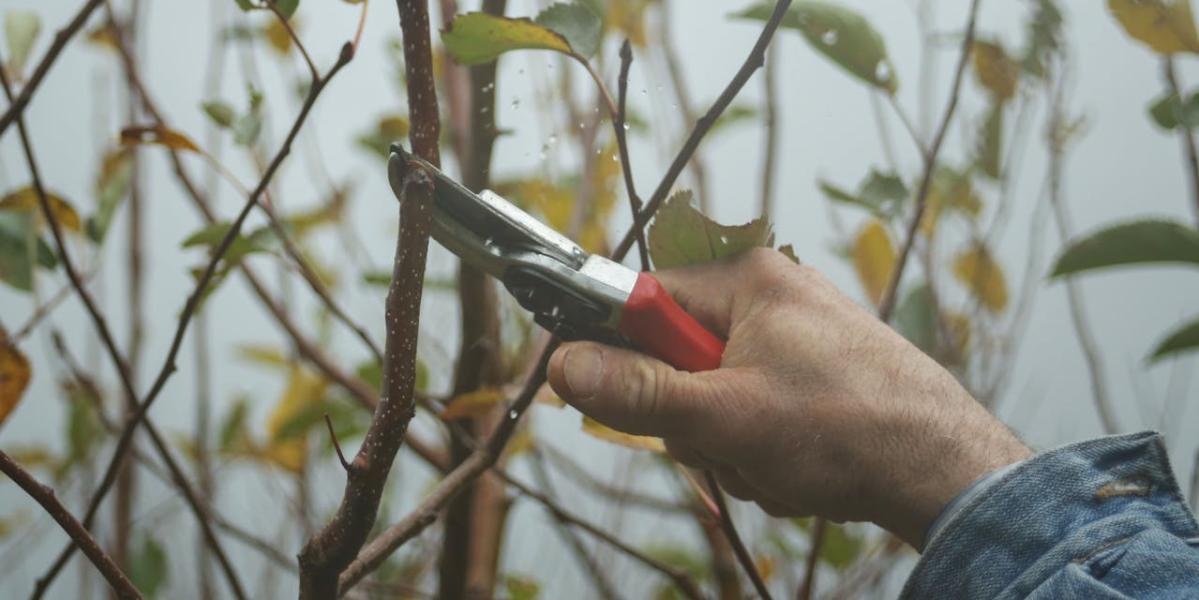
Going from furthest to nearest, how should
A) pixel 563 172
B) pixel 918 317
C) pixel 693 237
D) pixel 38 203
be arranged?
1. pixel 563 172
2. pixel 918 317
3. pixel 38 203
4. pixel 693 237

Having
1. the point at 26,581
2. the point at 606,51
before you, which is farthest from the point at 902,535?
the point at 26,581

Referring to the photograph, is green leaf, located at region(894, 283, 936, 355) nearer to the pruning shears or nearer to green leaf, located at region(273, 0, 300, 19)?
the pruning shears

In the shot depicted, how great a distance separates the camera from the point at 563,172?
100 centimetres

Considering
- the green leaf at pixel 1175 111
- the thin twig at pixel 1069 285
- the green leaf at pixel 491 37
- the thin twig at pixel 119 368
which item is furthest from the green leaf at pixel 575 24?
the thin twig at pixel 1069 285

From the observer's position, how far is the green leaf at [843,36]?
0.48m

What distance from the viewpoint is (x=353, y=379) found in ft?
2.42

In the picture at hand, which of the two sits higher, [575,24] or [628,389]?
[575,24]

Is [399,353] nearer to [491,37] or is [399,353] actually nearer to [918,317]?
[491,37]

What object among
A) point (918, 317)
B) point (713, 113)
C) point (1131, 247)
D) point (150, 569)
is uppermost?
point (713, 113)

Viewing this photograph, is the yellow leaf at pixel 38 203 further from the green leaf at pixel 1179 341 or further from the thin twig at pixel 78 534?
the green leaf at pixel 1179 341

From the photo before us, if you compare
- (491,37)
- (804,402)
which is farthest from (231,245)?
(804,402)

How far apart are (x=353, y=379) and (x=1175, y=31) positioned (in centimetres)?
54

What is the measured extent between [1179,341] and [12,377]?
2.05 feet

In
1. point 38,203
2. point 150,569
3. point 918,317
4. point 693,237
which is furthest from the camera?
point 150,569
